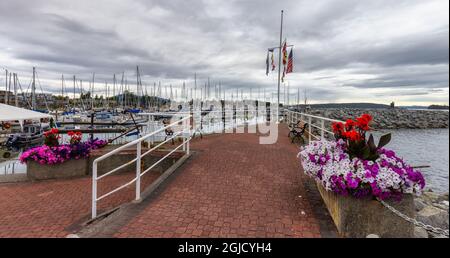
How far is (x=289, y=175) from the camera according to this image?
5.86m

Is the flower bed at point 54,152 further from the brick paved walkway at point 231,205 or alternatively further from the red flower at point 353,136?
the red flower at point 353,136

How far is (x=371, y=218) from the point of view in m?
3.25

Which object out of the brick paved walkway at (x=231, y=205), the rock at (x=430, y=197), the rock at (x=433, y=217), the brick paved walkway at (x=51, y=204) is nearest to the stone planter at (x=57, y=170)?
Answer: the brick paved walkway at (x=51, y=204)

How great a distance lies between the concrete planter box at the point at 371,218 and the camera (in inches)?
126

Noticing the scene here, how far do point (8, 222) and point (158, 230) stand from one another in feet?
9.58

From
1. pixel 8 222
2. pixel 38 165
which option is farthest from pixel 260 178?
pixel 38 165

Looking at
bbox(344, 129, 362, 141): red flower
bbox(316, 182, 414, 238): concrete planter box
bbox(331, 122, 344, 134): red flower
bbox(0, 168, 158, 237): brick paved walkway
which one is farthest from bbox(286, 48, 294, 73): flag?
bbox(316, 182, 414, 238): concrete planter box

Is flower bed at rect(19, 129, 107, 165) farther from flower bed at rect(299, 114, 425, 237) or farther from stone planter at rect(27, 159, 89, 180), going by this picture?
flower bed at rect(299, 114, 425, 237)

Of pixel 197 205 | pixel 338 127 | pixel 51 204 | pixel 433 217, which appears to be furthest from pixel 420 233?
pixel 51 204

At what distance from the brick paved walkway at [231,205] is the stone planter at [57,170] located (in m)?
3.35

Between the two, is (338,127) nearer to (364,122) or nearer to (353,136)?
(364,122)

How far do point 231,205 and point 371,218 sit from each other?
2.05 metres
